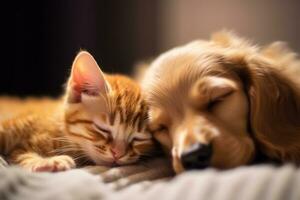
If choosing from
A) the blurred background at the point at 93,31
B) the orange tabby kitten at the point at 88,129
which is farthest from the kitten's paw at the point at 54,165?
the blurred background at the point at 93,31

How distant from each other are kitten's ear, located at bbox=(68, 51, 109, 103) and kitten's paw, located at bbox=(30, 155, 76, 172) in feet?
0.88

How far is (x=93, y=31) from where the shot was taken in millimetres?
3320

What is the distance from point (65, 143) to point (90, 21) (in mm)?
1890

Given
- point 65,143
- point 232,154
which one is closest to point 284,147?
point 232,154

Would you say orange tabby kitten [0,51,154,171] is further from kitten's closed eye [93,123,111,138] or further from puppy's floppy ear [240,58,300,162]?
puppy's floppy ear [240,58,300,162]

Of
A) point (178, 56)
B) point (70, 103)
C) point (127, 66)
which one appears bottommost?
point (127, 66)

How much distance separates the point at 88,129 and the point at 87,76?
179 millimetres

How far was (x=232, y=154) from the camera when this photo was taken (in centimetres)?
127

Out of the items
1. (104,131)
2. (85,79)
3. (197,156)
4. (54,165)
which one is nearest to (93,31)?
(85,79)

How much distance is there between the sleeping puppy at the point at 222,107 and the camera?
4.18ft

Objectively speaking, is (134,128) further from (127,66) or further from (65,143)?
(127,66)

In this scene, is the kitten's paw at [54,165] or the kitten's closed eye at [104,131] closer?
the kitten's paw at [54,165]

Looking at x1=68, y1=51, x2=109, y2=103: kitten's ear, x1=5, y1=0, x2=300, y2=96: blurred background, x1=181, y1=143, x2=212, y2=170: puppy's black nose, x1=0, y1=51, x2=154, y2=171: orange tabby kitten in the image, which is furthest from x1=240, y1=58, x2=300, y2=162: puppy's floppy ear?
x1=5, y1=0, x2=300, y2=96: blurred background

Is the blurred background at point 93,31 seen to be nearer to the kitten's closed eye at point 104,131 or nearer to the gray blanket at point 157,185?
the kitten's closed eye at point 104,131
